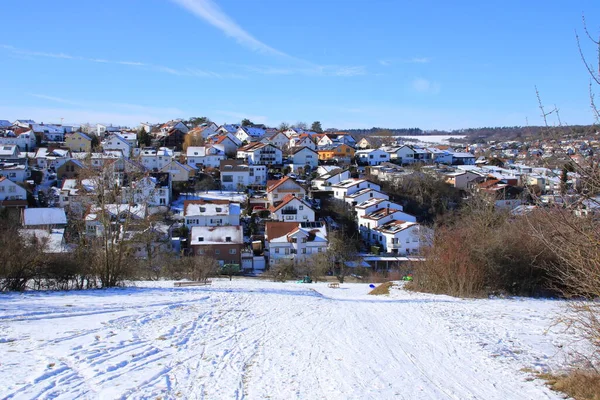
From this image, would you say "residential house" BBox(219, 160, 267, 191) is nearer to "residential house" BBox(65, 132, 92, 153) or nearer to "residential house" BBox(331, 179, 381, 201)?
"residential house" BBox(331, 179, 381, 201)

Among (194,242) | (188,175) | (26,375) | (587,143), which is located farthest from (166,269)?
(188,175)

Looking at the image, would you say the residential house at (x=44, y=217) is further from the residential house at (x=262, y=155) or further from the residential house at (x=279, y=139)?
the residential house at (x=279, y=139)

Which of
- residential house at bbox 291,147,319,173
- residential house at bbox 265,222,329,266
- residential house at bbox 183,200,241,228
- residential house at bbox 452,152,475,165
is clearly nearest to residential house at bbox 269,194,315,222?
residential house at bbox 183,200,241,228

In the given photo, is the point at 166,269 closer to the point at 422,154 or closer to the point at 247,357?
the point at 247,357

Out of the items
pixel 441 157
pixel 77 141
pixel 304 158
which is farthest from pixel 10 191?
pixel 441 157

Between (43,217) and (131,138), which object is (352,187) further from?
(131,138)

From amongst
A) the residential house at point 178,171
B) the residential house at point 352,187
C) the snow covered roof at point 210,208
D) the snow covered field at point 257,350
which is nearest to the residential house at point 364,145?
the residential house at point 352,187
